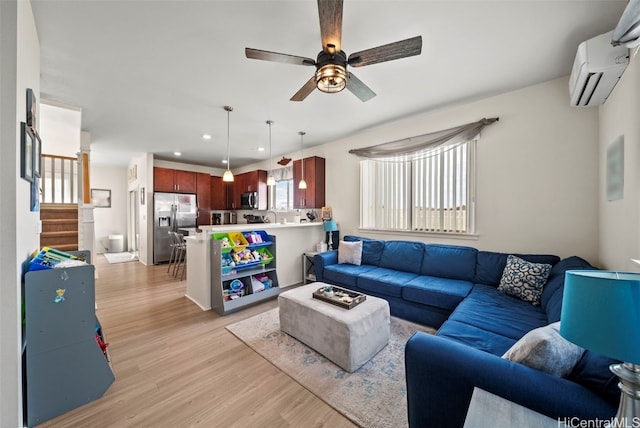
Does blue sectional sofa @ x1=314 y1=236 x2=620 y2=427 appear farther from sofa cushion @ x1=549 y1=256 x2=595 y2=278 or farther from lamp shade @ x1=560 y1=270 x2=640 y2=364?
lamp shade @ x1=560 y1=270 x2=640 y2=364

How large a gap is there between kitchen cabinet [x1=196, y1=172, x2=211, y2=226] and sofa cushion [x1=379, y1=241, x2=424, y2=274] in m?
5.40

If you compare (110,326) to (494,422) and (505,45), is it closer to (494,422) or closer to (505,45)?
(494,422)

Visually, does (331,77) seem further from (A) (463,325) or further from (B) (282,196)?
(B) (282,196)

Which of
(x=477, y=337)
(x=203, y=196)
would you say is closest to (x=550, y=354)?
(x=477, y=337)

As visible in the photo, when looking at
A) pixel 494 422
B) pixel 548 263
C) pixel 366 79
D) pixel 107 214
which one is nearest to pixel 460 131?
pixel 366 79

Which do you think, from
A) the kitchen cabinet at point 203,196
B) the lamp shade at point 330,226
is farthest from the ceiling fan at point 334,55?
the kitchen cabinet at point 203,196

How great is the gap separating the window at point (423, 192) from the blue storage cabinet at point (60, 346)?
11.9 ft

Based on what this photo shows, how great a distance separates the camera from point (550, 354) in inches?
40.5

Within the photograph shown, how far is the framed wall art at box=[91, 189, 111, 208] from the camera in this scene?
23.6 feet

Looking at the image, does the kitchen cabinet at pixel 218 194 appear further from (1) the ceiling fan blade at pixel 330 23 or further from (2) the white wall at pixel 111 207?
(1) the ceiling fan blade at pixel 330 23

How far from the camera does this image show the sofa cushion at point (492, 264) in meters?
2.59

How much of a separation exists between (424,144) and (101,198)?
916 cm

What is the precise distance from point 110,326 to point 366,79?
4.02 meters

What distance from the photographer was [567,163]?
250 cm
